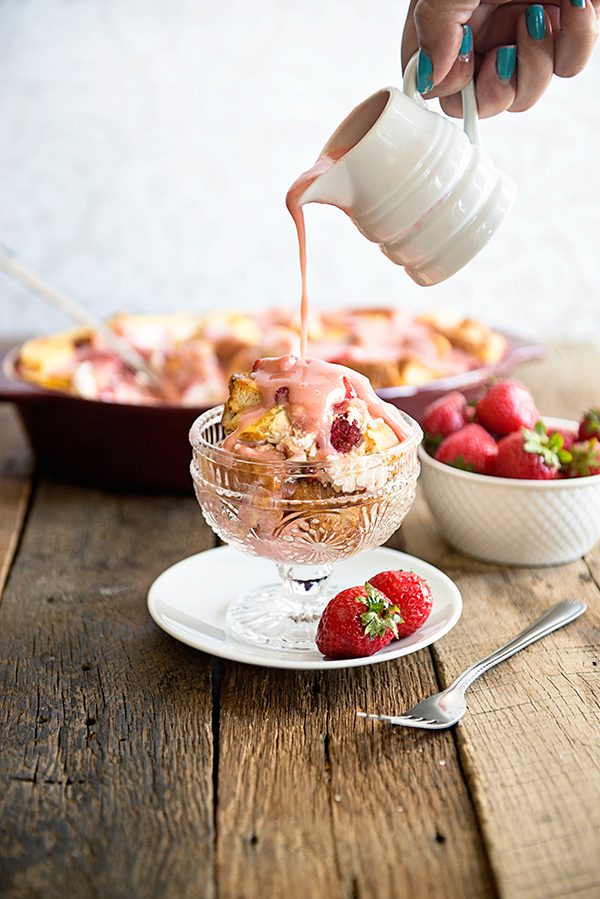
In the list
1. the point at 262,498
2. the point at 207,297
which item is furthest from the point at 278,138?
the point at 262,498

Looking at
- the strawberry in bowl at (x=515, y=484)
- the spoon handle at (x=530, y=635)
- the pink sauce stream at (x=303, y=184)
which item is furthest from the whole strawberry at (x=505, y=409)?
the pink sauce stream at (x=303, y=184)

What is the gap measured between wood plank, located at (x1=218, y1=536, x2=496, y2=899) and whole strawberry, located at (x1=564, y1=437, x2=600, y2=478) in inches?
15.8

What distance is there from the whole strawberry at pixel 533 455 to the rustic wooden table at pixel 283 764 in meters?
0.15

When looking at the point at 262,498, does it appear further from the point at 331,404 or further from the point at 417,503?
the point at 417,503

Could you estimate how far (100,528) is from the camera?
1705mm

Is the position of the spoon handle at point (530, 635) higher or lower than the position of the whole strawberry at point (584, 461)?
lower

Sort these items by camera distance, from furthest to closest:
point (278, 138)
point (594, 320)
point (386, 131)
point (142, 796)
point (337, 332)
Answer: point (594, 320) < point (278, 138) < point (337, 332) < point (386, 131) < point (142, 796)

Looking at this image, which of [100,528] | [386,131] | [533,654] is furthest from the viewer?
[100,528]

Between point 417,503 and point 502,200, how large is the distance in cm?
70

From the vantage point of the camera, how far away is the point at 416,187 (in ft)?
3.84

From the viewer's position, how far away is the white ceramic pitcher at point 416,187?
1165 millimetres

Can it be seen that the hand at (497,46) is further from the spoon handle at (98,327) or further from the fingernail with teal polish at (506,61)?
the spoon handle at (98,327)

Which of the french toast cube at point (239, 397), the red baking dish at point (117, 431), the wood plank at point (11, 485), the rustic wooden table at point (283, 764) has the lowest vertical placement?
the wood plank at point (11, 485)

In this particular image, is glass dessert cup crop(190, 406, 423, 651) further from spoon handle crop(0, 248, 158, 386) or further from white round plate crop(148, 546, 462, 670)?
spoon handle crop(0, 248, 158, 386)
